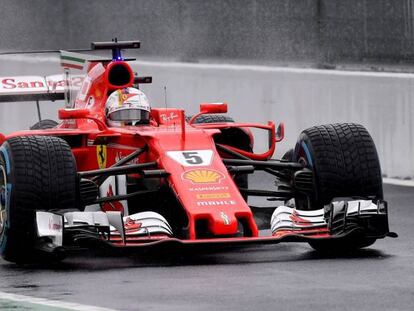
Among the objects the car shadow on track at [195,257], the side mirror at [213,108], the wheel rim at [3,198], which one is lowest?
the car shadow on track at [195,257]

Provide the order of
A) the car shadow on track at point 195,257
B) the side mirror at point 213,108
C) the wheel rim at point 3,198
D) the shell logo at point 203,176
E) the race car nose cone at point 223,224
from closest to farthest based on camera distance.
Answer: the race car nose cone at point 223,224 < the car shadow on track at point 195,257 < the wheel rim at point 3,198 < the shell logo at point 203,176 < the side mirror at point 213,108

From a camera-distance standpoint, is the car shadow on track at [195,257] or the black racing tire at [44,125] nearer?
the car shadow on track at [195,257]

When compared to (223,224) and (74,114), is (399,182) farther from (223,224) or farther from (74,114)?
(223,224)

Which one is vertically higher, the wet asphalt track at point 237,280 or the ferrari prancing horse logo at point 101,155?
the ferrari prancing horse logo at point 101,155

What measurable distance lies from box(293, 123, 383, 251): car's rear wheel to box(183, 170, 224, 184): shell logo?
0.84 metres

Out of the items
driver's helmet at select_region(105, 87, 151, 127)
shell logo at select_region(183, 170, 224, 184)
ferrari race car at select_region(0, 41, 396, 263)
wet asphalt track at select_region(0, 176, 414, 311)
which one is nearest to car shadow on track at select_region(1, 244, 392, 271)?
wet asphalt track at select_region(0, 176, 414, 311)

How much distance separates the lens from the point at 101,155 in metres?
13.2

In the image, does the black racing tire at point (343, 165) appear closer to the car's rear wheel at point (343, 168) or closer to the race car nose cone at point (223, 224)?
the car's rear wheel at point (343, 168)

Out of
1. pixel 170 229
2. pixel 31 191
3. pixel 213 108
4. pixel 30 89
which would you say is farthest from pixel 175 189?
pixel 30 89

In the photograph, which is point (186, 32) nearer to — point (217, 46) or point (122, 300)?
point (217, 46)

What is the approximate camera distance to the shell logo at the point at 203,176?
11.8 meters

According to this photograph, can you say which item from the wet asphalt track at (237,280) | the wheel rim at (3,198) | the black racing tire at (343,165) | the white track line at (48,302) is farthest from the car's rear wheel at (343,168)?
the white track line at (48,302)

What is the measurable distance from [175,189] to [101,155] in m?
1.56

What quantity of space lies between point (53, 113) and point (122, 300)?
12305mm
